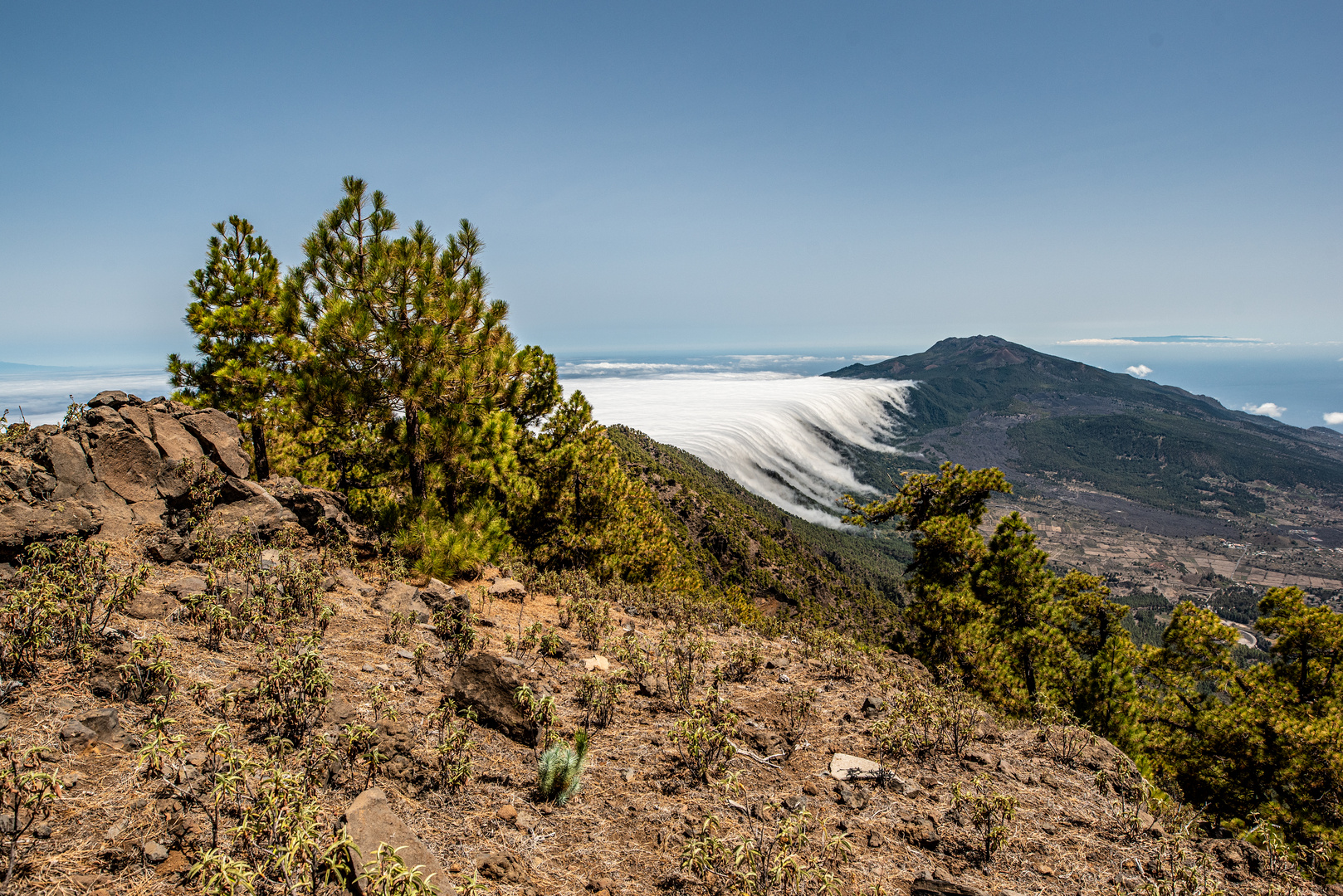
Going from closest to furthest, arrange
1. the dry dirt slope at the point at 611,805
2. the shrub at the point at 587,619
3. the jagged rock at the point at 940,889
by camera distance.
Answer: the dry dirt slope at the point at 611,805 → the jagged rock at the point at 940,889 → the shrub at the point at 587,619

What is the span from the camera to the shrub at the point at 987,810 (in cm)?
484

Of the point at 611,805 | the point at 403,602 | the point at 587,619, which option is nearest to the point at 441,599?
the point at 403,602

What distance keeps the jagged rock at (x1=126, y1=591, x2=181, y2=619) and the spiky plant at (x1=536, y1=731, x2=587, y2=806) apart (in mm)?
4584

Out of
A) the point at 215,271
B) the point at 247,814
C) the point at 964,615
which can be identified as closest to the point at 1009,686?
the point at 964,615

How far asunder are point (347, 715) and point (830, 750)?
5119 millimetres

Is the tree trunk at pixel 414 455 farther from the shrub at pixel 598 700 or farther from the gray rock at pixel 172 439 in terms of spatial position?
the shrub at pixel 598 700

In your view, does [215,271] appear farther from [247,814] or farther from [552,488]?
[247,814]

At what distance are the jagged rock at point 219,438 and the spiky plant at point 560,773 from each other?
30.6 feet

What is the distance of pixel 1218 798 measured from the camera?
1309 cm

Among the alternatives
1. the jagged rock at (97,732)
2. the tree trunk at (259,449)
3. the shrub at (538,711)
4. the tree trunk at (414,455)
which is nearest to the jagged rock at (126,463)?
the tree trunk at (414,455)

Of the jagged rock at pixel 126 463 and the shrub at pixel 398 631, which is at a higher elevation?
the jagged rock at pixel 126 463

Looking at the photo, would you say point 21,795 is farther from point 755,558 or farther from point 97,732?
point 755,558

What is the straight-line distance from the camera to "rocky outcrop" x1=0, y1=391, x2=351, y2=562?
6.73 meters

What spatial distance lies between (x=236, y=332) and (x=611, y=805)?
47.4 feet
